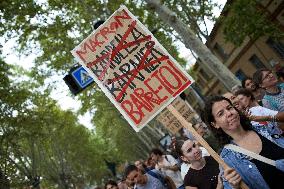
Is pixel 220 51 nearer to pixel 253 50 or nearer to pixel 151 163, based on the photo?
pixel 253 50

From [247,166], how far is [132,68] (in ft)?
6.79

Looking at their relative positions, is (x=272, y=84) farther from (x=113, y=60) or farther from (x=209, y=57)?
(x=209, y=57)

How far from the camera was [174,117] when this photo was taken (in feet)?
47.9

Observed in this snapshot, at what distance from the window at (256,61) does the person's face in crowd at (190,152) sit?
22284mm

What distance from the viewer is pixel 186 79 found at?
183 inches

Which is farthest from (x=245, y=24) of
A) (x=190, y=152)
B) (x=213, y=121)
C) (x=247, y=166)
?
(x=247, y=166)

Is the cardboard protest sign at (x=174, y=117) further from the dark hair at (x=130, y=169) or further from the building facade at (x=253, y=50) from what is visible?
the dark hair at (x=130, y=169)

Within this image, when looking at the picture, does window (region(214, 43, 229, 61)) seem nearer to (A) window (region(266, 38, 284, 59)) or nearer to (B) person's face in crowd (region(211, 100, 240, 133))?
(A) window (region(266, 38, 284, 59))

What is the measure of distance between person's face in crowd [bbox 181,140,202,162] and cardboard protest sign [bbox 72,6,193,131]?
0.92 m

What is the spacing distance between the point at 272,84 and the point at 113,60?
2.45 m

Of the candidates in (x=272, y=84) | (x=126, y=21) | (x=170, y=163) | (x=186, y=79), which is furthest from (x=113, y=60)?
(x=170, y=163)

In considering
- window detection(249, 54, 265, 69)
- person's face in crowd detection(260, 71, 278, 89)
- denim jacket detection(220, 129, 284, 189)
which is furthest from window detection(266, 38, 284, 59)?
denim jacket detection(220, 129, 284, 189)

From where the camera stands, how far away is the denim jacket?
126 inches

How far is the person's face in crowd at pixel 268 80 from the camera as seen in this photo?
234 inches
